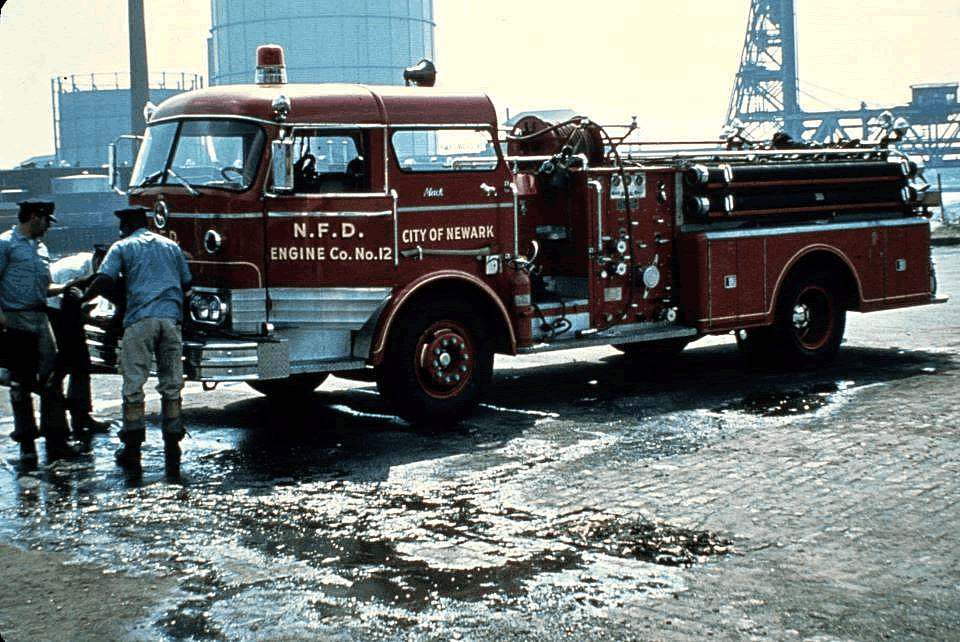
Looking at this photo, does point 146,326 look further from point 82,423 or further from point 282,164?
point 82,423

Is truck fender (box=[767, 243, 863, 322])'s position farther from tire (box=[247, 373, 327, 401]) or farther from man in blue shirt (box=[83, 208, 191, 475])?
man in blue shirt (box=[83, 208, 191, 475])

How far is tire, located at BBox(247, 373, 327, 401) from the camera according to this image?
1216 cm

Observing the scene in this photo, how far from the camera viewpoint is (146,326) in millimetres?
9453

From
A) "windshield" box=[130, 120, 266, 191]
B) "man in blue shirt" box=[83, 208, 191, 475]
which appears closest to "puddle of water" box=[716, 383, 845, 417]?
"windshield" box=[130, 120, 266, 191]

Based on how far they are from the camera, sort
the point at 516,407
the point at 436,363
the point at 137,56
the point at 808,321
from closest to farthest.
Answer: the point at 436,363 → the point at 516,407 → the point at 808,321 → the point at 137,56

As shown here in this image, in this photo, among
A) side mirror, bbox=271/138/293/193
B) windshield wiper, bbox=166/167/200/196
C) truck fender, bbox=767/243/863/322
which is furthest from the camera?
truck fender, bbox=767/243/863/322

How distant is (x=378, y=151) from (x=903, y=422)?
15.3ft

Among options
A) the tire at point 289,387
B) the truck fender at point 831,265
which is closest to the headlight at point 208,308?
the tire at point 289,387

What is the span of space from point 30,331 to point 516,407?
A: 417 centimetres

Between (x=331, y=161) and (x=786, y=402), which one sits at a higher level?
(x=331, y=161)

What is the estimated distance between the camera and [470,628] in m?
5.70

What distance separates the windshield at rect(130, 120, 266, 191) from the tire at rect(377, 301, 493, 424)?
1755mm

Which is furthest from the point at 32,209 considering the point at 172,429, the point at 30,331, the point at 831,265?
the point at 831,265

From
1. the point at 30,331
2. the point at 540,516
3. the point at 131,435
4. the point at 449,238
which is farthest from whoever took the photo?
the point at 449,238
